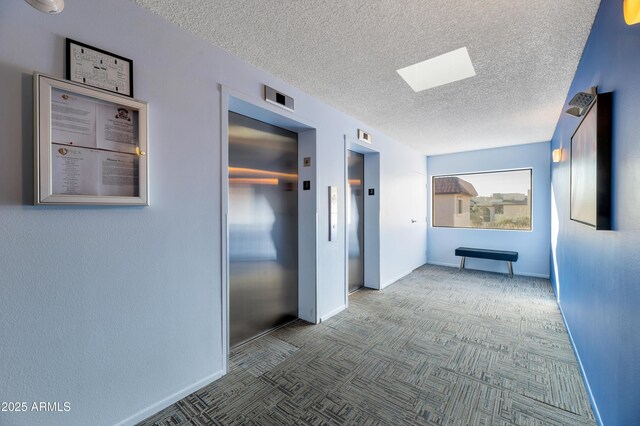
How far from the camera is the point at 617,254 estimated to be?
4.63 feet

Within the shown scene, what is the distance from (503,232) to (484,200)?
76 centimetres

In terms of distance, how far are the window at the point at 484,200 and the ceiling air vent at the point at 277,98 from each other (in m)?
4.86

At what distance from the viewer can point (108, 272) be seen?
1576mm

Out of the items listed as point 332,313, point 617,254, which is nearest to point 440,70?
point 617,254

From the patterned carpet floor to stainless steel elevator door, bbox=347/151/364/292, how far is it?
86 cm

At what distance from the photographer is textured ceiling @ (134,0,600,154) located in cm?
172

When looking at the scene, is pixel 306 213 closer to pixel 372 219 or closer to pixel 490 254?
pixel 372 219

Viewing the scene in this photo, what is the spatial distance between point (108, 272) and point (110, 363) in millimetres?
538

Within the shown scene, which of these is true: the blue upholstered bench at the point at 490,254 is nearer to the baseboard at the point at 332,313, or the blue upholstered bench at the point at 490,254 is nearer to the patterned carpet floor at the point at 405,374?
the patterned carpet floor at the point at 405,374

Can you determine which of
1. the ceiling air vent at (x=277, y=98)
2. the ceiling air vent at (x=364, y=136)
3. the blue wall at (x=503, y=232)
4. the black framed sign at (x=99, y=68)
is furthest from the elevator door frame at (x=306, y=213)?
the blue wall at (x=503, y=232)

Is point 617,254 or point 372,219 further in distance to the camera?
point 372,219

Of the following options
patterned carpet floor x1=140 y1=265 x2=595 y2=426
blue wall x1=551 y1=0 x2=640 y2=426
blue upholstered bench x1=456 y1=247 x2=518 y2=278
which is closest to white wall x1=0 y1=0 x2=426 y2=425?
patterned carpet floor x1=140 y1=265 x2=595 y2=426

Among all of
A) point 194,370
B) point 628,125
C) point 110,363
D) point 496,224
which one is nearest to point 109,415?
point 110,363

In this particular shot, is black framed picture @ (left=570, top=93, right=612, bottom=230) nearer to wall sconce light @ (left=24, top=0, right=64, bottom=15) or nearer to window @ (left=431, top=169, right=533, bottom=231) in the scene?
wall sconce light @ (left=24, top=0, right=64, bottom=15)
